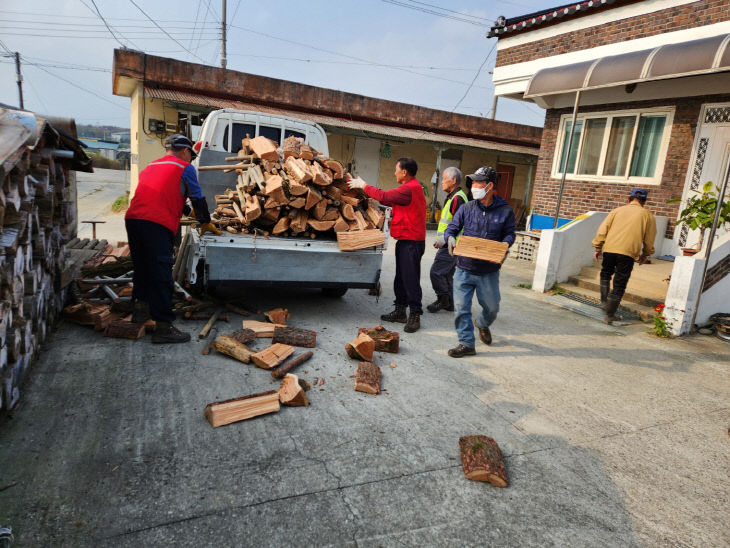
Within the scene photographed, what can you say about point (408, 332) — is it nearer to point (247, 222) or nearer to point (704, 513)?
point (247, 222)

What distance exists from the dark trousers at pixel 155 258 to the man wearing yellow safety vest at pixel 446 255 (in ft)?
10.0

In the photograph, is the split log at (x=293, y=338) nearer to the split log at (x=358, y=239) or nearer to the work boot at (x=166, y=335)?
the work boot at (x=166, y=335)

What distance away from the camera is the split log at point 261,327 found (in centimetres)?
455

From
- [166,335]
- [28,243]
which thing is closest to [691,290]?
[166,335]

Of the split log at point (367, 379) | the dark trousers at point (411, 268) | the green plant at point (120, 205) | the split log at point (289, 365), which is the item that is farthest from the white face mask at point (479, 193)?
the green plant at point (120, 205)

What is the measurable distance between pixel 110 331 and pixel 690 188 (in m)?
9.34

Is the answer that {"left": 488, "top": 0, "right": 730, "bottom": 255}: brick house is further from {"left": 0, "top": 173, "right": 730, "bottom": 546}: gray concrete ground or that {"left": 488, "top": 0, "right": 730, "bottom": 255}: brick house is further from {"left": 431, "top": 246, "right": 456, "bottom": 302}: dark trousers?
{"left": 0, "top": 173, "right": 730, "bottom": 546}: gray concrete ground

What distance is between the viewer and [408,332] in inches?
206

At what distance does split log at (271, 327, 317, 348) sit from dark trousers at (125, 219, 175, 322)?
3.24 feet

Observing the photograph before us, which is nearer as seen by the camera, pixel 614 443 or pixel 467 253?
pixel 614 443

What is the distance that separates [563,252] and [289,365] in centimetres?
585

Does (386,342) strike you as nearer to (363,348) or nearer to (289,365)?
(363,348)

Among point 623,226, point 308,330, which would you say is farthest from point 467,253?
point 623,226

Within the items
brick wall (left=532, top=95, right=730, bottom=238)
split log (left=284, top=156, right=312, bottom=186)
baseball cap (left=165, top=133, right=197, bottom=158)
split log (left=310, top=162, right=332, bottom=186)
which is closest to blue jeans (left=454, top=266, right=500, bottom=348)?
split log (left=310, top=162, right=332, bottom=186)
